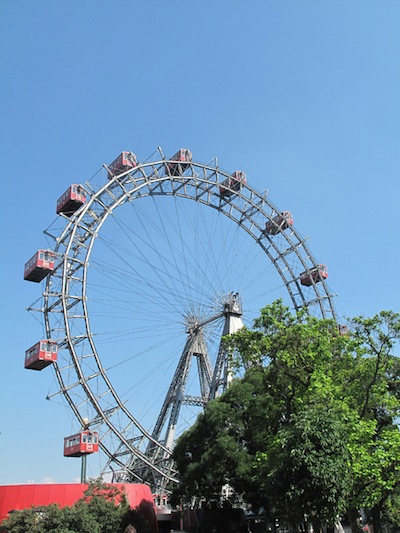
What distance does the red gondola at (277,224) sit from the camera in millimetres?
43281

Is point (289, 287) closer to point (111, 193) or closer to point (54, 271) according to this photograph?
point (111, 193)

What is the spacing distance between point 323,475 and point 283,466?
1.50m

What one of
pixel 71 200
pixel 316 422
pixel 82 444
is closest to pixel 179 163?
pixel 71 200

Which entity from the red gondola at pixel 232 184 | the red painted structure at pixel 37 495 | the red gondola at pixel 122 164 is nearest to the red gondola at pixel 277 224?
the red gondola at pixel 232 184

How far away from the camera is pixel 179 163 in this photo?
129ft

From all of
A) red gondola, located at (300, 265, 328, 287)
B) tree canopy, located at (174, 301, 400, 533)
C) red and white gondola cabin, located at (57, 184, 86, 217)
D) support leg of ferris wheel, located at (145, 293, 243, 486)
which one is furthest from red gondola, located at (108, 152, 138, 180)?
tree canopy, located at (174, 301, 400, 533)

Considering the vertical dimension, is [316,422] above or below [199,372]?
→ below

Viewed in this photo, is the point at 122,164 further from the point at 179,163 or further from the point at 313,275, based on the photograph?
the point at 313,275

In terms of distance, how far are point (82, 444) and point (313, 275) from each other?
22.8m

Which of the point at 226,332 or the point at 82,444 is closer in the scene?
the point at 82,444

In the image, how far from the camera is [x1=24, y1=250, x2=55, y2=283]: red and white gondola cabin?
32.7 meters

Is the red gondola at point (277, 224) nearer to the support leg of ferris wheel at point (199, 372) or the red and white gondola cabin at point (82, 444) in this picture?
the support leg of ferris wheel at point (199, 372)

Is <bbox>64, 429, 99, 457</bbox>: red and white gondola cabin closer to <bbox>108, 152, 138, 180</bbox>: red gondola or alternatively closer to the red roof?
the red roof

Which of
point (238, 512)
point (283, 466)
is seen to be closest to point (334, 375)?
point (283, 466)
